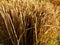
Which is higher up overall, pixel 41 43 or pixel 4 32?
pixel 4 32

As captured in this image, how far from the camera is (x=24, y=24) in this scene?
1758 mm

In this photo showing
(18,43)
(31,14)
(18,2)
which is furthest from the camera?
(18,2)

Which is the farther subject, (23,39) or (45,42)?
(45,42)

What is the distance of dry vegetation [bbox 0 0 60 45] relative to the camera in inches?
Result: 69.1

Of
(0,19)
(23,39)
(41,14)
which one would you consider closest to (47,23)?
(41,14)

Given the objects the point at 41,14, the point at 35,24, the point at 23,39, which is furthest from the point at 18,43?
the point at 41,14

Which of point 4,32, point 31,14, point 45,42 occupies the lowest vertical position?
point 45,42

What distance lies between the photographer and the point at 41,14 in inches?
73.4

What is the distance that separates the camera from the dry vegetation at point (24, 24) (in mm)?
1756

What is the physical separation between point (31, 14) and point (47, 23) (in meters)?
0.17

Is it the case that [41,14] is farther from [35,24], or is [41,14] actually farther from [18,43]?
[18,43]

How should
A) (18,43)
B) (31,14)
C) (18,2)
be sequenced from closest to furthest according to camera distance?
1. (18,43)
2. (31,14)
3. (18,2)

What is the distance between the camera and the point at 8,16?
175cm

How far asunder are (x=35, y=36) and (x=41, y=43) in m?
0.11
